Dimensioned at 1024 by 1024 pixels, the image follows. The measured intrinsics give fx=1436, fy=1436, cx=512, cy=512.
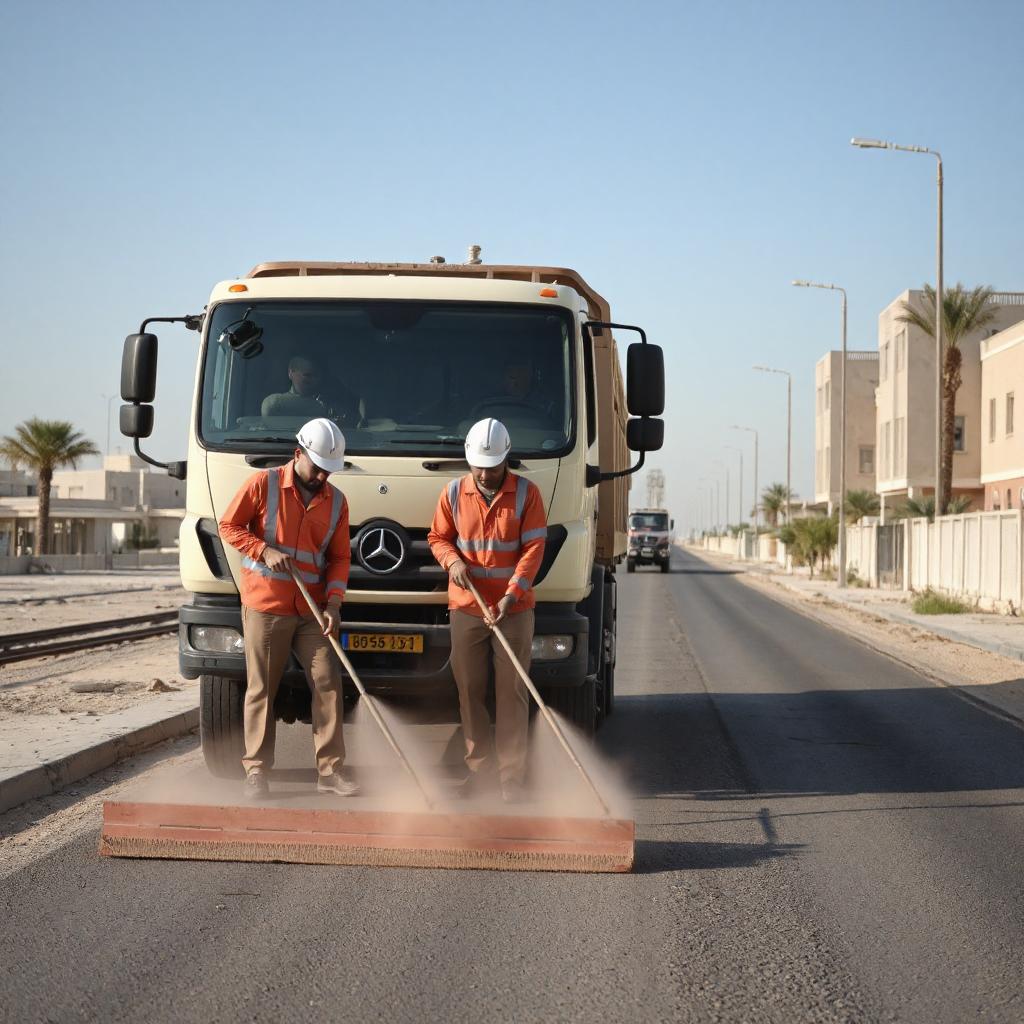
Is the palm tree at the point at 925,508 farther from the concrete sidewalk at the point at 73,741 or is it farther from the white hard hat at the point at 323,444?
the white hard hat at the point at 323,444

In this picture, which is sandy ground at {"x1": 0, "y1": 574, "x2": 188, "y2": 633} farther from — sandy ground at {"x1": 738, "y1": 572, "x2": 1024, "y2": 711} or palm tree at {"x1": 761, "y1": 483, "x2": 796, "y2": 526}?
palm tree at {"x1": 761, "y1": 483, "x2": 796, "y2": 526}

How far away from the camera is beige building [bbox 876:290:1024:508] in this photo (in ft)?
173

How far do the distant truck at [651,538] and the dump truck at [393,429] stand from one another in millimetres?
51475

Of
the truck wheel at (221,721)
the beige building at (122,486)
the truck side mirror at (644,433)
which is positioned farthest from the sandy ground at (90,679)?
the beige building at (122,486)

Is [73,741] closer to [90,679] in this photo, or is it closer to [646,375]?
[646,375]

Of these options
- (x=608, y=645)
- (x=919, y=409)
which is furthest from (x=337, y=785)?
(x=919, y=409)

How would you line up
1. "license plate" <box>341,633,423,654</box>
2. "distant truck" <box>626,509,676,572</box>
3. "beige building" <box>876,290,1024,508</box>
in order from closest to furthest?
"license plate" <box>341,633,423,654</box>
"beige building" <box>876,290,1024,508</box>
"distant truck" <box>626,509,676,572</box>

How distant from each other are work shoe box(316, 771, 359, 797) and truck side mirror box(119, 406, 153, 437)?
2521mm

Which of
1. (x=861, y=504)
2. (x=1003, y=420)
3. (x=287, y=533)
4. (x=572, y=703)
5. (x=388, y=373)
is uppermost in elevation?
(x=1003, y=420)

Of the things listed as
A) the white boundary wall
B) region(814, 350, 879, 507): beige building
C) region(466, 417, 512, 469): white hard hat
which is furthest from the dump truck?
region(814, 350, 879, 507): beige building

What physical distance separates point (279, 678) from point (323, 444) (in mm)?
1304

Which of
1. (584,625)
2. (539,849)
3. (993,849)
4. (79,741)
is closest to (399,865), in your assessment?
(539,849)

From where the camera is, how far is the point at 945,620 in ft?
87.1

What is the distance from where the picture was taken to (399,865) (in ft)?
21.6
